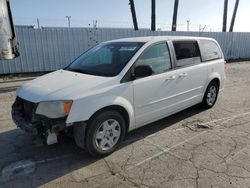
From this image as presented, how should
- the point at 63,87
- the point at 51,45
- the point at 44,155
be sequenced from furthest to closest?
the point at 51,45 < the point at 44,155 < the point at 63,87

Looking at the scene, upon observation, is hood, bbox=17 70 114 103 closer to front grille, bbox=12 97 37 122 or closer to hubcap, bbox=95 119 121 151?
front grille, bbox=12 97 37 122

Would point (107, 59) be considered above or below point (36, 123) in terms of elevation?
above

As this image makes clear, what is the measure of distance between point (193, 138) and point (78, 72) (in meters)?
2.35

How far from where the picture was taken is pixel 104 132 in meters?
3.81

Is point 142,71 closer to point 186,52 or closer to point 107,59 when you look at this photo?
point 107,59

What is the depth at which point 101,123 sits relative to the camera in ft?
12.1

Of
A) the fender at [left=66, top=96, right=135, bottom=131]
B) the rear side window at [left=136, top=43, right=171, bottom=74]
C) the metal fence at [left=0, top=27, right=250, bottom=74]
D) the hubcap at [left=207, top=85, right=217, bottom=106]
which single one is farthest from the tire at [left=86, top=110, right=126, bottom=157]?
the metal fence at [left=0, top=27, right=250, bottom=74]

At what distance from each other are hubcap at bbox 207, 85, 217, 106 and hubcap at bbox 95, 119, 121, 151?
2.98m

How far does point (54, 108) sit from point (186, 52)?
307 centimetres

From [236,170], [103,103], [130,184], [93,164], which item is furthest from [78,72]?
[236,170]

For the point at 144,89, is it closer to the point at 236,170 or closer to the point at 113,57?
the point at 113,57

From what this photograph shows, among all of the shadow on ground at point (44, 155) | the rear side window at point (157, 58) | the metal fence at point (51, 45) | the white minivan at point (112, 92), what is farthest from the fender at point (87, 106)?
the metal fence at point (51, 45)

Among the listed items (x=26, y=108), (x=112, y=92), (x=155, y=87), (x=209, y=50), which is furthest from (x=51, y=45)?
(x=112, y=92)

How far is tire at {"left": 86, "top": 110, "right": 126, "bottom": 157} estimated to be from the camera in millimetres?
3598
